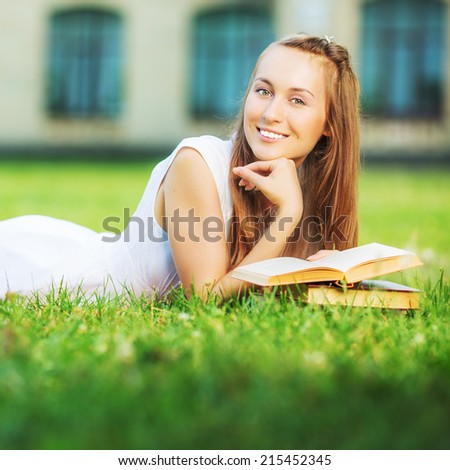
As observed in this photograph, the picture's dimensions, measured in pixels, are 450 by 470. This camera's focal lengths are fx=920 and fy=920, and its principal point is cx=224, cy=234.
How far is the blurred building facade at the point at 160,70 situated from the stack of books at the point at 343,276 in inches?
642

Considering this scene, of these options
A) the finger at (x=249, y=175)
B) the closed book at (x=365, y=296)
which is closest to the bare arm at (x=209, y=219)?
the finger at (x=249, y=175)

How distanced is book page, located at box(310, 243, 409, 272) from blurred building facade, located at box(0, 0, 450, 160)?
640 inches

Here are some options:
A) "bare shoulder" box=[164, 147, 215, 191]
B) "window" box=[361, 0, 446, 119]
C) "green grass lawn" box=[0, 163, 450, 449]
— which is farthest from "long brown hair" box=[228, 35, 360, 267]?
"window" box=[361, 0, 446, 119]

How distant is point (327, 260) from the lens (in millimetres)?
3311

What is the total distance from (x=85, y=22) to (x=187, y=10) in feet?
7.66

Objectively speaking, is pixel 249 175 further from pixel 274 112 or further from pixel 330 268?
pixel 330 268

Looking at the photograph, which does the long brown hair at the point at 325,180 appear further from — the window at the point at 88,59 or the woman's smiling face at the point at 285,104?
the window at the point at 88,59

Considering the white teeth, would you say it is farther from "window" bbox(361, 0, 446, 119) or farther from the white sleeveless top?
"window" bbox(361, 0, 446, 119)

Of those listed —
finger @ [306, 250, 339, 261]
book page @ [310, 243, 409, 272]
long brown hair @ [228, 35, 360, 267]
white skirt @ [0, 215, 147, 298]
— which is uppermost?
long brown hair @ [228, 35, 360, 267]

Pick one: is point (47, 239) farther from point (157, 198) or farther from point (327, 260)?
point (327, 260)

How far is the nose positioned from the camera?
3.34 metres

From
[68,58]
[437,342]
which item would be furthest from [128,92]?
[437,342]

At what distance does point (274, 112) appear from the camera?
11.0 ft

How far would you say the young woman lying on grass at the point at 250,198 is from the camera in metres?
3.34
